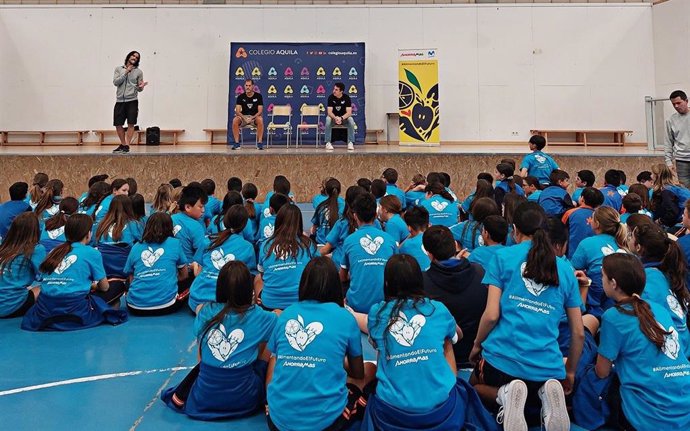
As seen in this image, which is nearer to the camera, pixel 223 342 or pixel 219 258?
pixel 223 342

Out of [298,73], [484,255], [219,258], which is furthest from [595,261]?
[298,73]

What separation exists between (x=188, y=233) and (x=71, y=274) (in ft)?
3.26

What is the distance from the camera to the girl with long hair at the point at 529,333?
2.00 metres

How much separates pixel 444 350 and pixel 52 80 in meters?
13.0

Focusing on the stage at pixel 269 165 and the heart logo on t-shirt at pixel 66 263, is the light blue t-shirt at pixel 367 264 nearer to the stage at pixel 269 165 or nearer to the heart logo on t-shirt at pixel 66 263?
the heart logo on t-shirt at pixel 66 263

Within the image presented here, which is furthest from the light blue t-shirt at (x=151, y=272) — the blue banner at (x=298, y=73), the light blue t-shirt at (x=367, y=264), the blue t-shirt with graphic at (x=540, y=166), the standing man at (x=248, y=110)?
the blue banner at (x=298, y=73)

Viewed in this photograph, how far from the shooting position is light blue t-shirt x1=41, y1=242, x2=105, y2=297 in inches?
128

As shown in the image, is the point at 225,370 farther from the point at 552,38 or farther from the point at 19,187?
the point at 552,38

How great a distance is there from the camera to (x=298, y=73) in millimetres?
11547

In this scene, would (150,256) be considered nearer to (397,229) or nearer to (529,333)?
(397,229)

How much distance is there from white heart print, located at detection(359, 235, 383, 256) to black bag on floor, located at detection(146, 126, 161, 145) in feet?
31.0

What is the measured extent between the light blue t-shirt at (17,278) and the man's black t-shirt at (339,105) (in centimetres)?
723

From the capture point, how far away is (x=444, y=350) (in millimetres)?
2037

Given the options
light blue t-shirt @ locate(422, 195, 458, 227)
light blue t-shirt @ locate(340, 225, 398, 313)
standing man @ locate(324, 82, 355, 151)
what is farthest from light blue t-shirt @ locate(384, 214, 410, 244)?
standing man @ locate(324, 82, 355, 151)
